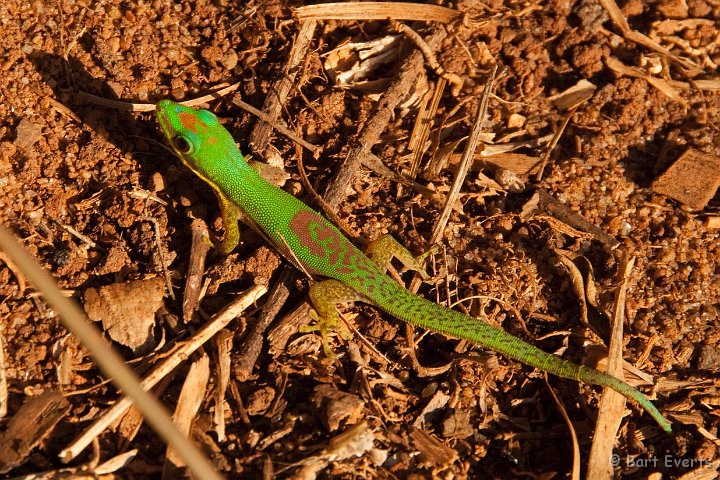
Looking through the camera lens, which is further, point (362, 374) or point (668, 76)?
point (668, 76)

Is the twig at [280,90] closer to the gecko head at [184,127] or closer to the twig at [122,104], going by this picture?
the gecko head at [184,127]

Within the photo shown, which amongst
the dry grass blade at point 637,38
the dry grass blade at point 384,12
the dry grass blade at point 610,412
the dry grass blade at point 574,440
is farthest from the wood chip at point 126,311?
the dry grass blade at point 637,38

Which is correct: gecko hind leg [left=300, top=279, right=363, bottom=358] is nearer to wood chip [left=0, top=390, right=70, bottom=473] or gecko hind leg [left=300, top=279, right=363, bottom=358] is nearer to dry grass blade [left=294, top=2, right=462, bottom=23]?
wood chip [left=0, top=390, right=70, bottom=473]

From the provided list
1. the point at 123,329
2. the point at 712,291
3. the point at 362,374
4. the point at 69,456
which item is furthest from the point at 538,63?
the point at 69,456

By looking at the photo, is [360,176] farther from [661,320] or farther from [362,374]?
[661,320]

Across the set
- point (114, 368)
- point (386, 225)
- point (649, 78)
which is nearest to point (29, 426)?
point (114, 368)

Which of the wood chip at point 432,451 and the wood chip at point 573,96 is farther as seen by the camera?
the wood chip at point 573,96

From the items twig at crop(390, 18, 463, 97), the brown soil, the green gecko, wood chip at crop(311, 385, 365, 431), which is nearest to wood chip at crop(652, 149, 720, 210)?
the brown soil
